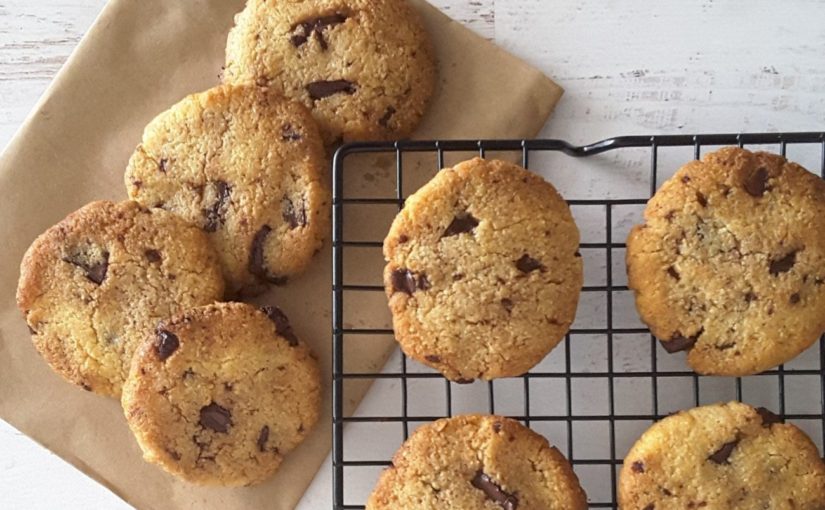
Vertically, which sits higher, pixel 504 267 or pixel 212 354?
pixel 504 267

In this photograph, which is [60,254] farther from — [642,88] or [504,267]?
[642,88]

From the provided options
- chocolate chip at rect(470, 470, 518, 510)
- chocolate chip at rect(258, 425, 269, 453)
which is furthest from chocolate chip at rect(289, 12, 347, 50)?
chocolate chip at rect(470, 470, 518, 510)

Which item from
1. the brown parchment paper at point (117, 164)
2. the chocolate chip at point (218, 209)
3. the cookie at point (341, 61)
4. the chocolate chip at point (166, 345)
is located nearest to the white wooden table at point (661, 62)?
the brown parchment paper at point (117, 164)

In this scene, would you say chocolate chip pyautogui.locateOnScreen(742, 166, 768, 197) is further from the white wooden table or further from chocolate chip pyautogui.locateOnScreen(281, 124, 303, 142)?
chocolate chip pyautogui.locateOnScreen(281, 124, 303, 142)

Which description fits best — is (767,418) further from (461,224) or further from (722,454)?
(461,224)

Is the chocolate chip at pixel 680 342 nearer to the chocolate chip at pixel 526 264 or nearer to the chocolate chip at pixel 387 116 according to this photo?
the chocolate chip at pixel 526 264

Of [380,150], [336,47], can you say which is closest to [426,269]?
[380,150]

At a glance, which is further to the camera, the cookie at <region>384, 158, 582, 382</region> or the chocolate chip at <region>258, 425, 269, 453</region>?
the chocolate chip at <region>258, 425, 269, 453</region>
